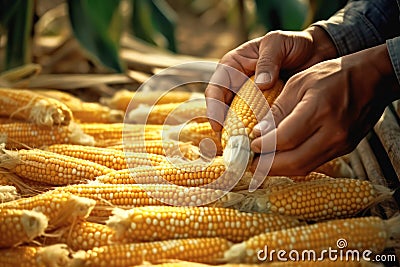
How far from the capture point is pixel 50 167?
→ 5.75 feet

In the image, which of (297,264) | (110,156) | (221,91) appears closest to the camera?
(297,264)

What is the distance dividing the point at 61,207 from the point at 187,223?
30 cm

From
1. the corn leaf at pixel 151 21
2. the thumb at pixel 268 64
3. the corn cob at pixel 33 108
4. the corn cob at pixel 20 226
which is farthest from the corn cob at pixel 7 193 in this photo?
the corn leaf at pixel 151 21

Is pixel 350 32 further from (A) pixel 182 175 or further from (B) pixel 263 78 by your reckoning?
(A) pixel 182 175

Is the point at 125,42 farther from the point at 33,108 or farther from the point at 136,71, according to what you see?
the point at 33,108

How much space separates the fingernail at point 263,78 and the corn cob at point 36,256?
2.13 ft

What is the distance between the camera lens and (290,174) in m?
1.51

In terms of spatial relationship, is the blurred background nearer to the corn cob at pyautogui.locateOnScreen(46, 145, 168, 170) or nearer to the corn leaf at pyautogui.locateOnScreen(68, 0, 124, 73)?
the corn leaf at pyautogui.locateOnScreen(68, 0, 124, 73)

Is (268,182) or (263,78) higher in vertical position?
(263,78)

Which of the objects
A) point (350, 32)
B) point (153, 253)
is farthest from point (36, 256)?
point (350, 32)

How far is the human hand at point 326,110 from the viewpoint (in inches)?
56.6

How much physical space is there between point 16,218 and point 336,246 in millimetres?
745

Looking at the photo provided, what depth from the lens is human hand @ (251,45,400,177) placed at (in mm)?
1438

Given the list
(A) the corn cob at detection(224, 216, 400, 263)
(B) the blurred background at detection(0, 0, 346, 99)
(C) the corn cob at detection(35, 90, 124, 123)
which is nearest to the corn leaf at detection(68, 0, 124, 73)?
(B) the blurred background at detection(0, 0, 346, 99)
